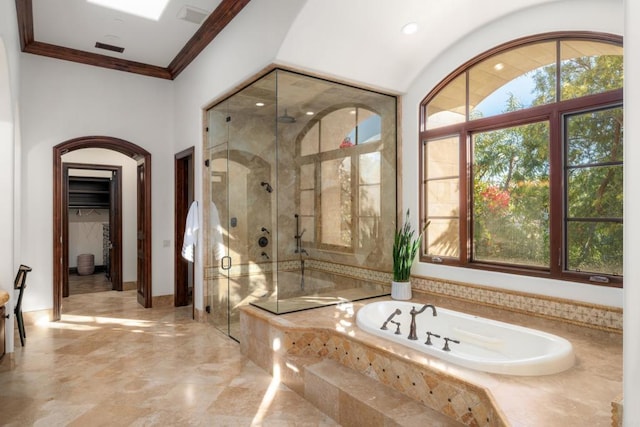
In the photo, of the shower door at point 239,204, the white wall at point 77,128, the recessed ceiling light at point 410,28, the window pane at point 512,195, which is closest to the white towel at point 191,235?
the shower door at point 239,204

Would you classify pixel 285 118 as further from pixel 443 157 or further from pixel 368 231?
pixel 443 157

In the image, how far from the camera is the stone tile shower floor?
8.50ft

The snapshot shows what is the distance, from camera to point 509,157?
3.34 metres

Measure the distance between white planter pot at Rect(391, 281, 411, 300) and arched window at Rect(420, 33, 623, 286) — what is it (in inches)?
13.7

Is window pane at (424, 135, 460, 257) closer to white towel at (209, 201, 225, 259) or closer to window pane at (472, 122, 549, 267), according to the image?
window pane at (472, 122, 549, 267)

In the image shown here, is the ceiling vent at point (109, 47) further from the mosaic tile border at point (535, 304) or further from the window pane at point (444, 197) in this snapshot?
the mosaic tile border at point (535, 304)

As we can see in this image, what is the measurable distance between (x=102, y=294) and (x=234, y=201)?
370 centimetres

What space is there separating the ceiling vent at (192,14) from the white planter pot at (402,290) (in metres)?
3.32

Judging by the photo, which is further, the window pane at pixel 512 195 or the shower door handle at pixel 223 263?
the shower door handle at pixel 223 263

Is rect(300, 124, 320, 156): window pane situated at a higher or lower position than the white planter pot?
higher

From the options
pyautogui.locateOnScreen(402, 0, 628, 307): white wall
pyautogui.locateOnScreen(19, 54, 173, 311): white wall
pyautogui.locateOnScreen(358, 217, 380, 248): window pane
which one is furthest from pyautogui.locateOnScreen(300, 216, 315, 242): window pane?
pyautogui.locateOnScreen(19, 54, 173, 311): white wall

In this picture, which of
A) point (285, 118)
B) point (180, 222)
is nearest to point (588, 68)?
point (285, 118)

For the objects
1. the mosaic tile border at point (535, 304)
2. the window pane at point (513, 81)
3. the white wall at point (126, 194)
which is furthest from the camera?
the white wall at point (126, 194)

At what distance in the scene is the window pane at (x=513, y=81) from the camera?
3.10 meters
